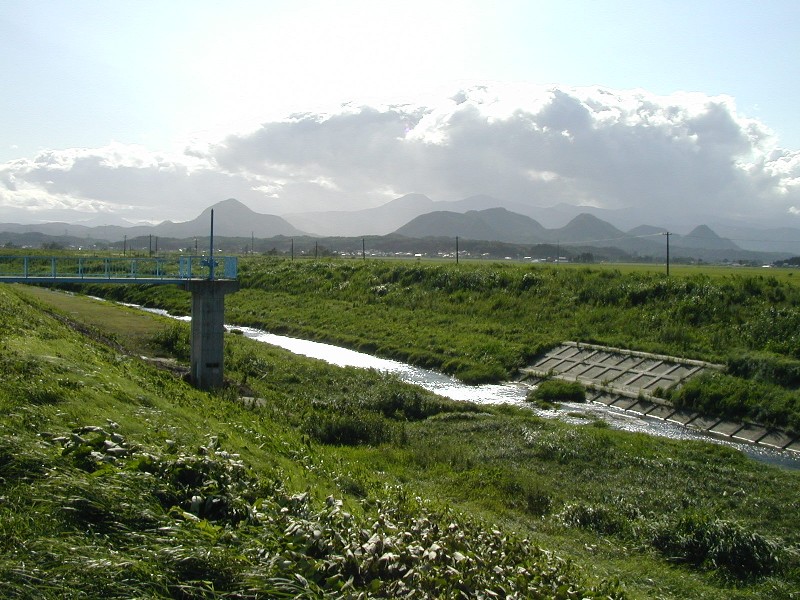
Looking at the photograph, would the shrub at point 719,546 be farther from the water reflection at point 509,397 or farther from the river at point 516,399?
the river at point 516,399

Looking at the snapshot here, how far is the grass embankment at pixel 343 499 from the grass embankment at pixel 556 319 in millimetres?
8467

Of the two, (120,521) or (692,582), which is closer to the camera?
(120,521)

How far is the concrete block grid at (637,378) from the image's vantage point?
23484 millimetres

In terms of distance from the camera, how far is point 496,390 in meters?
30.7

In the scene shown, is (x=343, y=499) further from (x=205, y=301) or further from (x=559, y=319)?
(x=559, y=319)

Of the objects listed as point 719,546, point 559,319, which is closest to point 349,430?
point 719,546

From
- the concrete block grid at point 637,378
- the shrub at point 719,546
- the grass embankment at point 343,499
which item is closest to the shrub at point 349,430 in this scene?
the grass embankment at point 343,499

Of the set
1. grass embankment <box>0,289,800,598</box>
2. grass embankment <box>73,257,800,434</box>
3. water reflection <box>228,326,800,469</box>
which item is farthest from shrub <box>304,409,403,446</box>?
grass embankment <box>73,257,800,434</box>

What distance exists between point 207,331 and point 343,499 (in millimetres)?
16304

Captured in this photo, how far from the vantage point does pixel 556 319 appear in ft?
129

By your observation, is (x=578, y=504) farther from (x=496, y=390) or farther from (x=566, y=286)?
(x=566, y=286)

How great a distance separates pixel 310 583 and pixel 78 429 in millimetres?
5001

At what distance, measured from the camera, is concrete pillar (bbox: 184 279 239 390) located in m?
26.0

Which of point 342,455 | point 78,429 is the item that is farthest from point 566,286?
point 78,429
